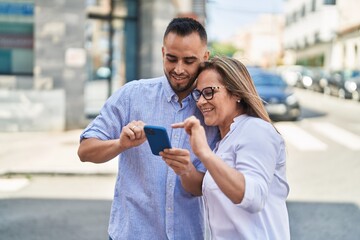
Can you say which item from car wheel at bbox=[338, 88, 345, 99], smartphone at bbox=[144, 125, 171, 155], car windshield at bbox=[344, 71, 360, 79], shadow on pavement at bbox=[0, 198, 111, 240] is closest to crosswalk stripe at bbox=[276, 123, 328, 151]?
shadow on pavement at bbox=[0, 198, 111, 240]

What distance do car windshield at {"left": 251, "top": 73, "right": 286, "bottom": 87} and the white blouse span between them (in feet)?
52.8

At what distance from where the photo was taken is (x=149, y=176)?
2445 mm

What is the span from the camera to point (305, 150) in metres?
12.1

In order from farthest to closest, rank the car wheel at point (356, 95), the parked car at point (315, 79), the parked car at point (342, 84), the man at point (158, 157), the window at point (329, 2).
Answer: the window at point (329, 2)
the parked car at point (315, 79)
the parked car at point (342, 84)
the car wheel at point (356, 95)
the man at point (158, 157)

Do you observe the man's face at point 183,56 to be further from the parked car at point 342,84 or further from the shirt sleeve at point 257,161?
the parked car at point 342,84

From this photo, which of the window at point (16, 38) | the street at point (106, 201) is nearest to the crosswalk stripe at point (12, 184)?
the street at point (106, 201)

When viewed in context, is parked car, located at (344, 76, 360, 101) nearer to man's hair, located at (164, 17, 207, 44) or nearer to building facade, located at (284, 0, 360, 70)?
building facade, located at (284, 0, 360, 70)

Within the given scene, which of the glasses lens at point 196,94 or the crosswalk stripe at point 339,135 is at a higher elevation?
the glasses lens at point 196,94

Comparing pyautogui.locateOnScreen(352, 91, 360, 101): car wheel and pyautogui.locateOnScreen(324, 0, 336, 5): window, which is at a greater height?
pyautogui.locateOnScreen(324, 0, 336, 5): window

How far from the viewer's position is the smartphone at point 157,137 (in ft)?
6.84

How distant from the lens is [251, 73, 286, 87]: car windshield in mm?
18250

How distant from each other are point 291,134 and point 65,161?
274 inches

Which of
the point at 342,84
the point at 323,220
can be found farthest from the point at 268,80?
the point at 323,220

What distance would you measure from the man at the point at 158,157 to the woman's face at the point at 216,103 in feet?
0.51
